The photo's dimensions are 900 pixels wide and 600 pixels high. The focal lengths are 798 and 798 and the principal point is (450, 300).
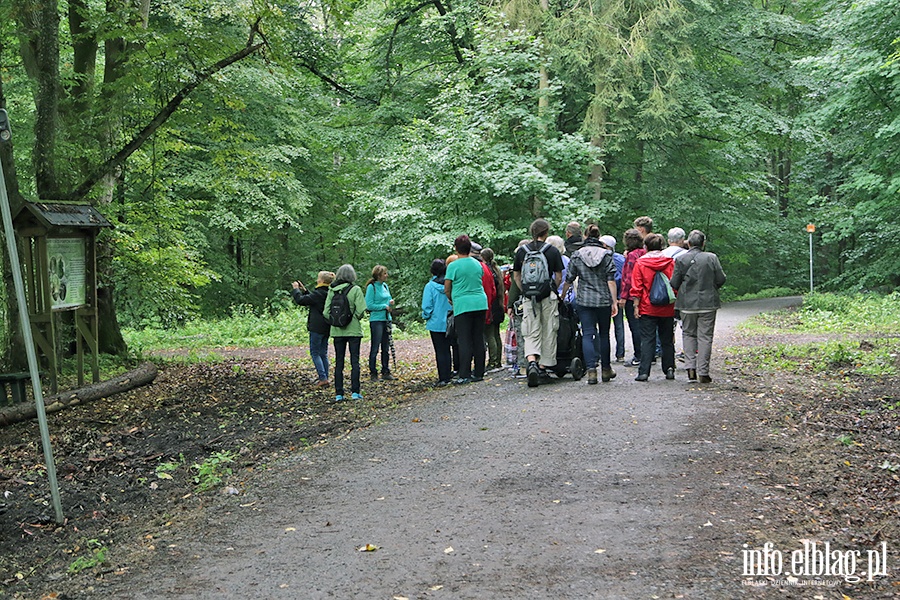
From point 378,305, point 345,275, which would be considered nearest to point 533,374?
point 345,275

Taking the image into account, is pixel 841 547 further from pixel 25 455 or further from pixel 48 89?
pixel 48 89

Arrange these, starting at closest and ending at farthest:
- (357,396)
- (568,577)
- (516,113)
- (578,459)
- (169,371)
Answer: (568,577), (578,459), (357,396), (169,371), (516,113)

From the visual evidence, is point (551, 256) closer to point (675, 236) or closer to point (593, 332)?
point (593, 332)

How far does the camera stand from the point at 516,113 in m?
23.2

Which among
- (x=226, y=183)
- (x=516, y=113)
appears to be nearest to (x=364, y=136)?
(x=516, y=113)

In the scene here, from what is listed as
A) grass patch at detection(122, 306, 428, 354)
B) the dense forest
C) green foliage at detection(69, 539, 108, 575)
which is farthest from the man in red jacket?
grass patch at detection(122, 306, 428, 354)

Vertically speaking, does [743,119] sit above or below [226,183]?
above

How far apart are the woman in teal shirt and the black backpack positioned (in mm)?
1492

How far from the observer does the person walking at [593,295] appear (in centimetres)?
1045

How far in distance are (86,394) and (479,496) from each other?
7.86 metres

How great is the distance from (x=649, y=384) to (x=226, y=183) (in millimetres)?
10112

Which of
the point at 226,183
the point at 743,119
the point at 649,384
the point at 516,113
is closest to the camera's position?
the point at 649,384

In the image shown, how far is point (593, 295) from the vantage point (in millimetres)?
10484

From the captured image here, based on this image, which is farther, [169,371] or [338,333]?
[169,371]
